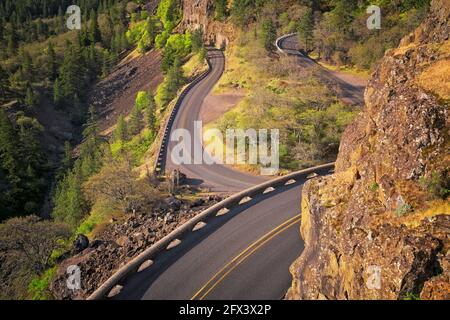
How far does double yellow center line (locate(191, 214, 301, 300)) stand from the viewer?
744 inches

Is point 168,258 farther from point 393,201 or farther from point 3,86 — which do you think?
point 3,86

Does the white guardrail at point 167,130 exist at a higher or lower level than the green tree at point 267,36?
lower

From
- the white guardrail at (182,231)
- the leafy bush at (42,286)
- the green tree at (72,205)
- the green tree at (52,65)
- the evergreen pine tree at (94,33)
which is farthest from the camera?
the evergreen pine tree at (94,33)

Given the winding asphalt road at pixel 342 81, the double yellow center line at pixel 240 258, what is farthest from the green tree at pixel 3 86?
the double yellow center line at pixel 240 258

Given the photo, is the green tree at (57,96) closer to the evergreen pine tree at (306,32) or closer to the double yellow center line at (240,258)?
the evergreen pine tree at (306,32)

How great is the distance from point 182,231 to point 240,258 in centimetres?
434

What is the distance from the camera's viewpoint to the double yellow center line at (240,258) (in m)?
18.9

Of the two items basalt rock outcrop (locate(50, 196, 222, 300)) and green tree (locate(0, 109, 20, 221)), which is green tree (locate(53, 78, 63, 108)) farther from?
basalt rock outcrop (locate(50, 196, 222, 300))

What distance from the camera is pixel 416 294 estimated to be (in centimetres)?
1131

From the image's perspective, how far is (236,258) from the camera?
21.5 metres

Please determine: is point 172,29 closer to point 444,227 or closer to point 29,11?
point 29,11

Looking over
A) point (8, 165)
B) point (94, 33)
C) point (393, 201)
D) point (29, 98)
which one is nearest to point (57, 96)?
point (29, 98)

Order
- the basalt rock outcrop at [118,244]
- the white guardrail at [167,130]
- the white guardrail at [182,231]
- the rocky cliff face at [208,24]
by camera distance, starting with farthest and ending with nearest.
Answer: the rocky cliff face at [208,24] < the white guardrail at [167,130] < the basalt rock outcrop at [118,244] < the white guardrail at [182,231]

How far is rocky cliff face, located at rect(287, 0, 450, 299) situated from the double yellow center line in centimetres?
400
